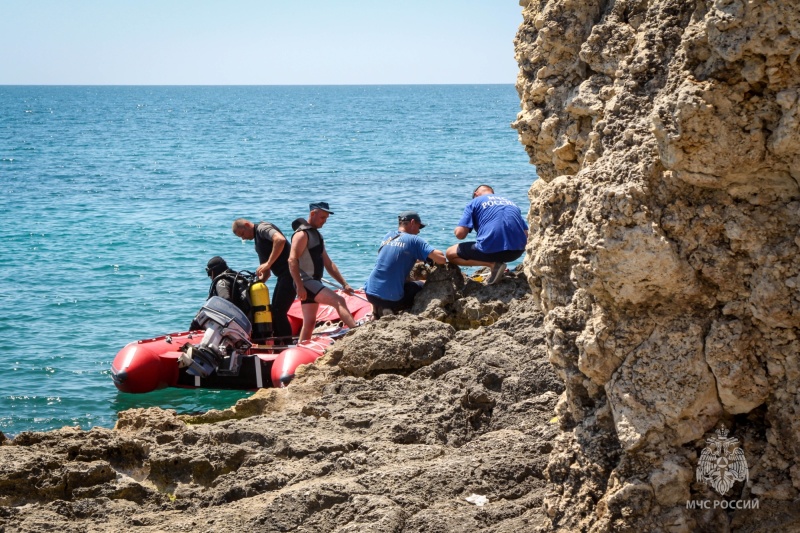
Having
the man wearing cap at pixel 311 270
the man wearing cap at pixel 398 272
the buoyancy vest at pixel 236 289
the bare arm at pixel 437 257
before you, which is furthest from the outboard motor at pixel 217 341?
the bare arm at pixel 437 257

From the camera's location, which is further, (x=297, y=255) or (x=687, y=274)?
(x=297, y=255)

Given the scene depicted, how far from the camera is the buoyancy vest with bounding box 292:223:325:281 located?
985 centimetres

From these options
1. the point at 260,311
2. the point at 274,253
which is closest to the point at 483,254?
the point at 274,253

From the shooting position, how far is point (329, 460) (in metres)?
5.15

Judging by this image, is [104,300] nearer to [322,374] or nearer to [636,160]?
[322,374]

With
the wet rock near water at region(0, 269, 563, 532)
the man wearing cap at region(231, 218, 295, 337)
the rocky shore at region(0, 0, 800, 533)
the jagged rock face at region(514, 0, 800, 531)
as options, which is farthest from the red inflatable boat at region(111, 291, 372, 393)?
the jagged rock face at region(514, 0, 800, 531)

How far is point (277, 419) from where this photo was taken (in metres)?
6.09

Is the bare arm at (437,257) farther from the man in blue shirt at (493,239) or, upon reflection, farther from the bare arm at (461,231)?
the bare arm at (461,231)

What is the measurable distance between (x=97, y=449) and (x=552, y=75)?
11.2 feet

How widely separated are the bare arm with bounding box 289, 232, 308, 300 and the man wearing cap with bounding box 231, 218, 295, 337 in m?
0.31

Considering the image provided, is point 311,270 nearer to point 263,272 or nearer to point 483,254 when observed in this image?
point 263,272

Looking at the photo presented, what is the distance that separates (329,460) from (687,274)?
254 cm

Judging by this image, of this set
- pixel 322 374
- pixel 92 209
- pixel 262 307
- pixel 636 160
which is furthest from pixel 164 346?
pixel 92 209

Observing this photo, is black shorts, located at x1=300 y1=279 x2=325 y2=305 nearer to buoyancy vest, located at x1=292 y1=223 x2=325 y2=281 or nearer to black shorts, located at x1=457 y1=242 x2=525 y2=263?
buoyancy vest, located at x1=292 y1=223 x2=325 y2=281
